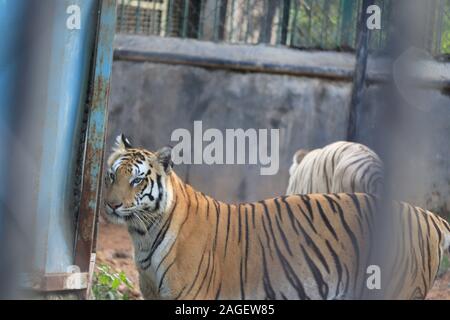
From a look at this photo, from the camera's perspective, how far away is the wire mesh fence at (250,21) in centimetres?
780

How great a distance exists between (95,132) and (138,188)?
694 mm

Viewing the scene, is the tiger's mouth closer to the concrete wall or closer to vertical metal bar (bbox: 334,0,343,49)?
the concrete wall

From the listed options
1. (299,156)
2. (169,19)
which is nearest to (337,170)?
(299,156)

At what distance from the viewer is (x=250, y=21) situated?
25.8ft

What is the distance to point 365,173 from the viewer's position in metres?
6.01

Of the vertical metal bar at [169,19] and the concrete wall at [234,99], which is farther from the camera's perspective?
the vertical metal bar at [169,19]

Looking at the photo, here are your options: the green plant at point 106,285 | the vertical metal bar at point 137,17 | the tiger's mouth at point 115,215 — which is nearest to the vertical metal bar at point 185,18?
the vertical metal bar at point 137,17

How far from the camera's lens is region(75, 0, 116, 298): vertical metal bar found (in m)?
3.77

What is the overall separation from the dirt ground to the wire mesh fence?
179 centimetres

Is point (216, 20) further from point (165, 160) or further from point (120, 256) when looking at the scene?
point (165, 160)

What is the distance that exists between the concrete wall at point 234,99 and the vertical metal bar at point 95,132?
370 cm

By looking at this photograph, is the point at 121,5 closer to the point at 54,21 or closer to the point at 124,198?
the point at 124,198

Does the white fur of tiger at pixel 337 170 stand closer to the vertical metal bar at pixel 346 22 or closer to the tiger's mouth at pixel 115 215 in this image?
the vertical metal bar at pixel 346 22
